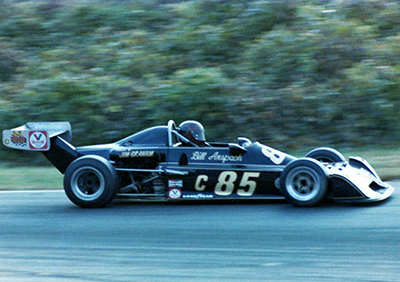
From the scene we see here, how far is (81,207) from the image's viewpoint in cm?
846

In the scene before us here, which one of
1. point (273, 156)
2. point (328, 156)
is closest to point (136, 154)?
point (273, 156)

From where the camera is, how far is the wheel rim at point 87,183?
8273 millimetres

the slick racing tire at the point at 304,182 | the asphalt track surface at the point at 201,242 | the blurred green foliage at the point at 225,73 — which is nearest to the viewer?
the asphalt track surface at the point at 201,242

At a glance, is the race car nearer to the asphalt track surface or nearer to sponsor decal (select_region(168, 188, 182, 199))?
sponsor decal (select_region(168, 188, 182, 199))

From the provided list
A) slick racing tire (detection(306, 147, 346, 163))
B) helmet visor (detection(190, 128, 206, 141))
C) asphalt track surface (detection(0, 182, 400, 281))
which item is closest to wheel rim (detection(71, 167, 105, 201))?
asphalt track surface (detection(0, 182, 400, 281))

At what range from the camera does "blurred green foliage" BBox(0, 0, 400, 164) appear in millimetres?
14039

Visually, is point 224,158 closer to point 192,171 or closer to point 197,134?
point 192,171

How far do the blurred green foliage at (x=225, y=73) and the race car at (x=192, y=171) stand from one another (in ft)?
17.5

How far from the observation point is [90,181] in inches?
331

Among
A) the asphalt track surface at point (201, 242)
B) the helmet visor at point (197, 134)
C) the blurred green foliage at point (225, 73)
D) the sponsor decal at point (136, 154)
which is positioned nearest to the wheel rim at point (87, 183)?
the asphalt track surface at point (201, 242)

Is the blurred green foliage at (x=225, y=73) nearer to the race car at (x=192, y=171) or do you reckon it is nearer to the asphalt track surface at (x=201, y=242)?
the race car at (x=192, y=171)

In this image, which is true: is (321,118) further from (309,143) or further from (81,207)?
(81,207)

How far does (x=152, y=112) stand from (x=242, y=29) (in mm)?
4234

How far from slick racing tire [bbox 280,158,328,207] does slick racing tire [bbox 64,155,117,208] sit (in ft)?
6.88
